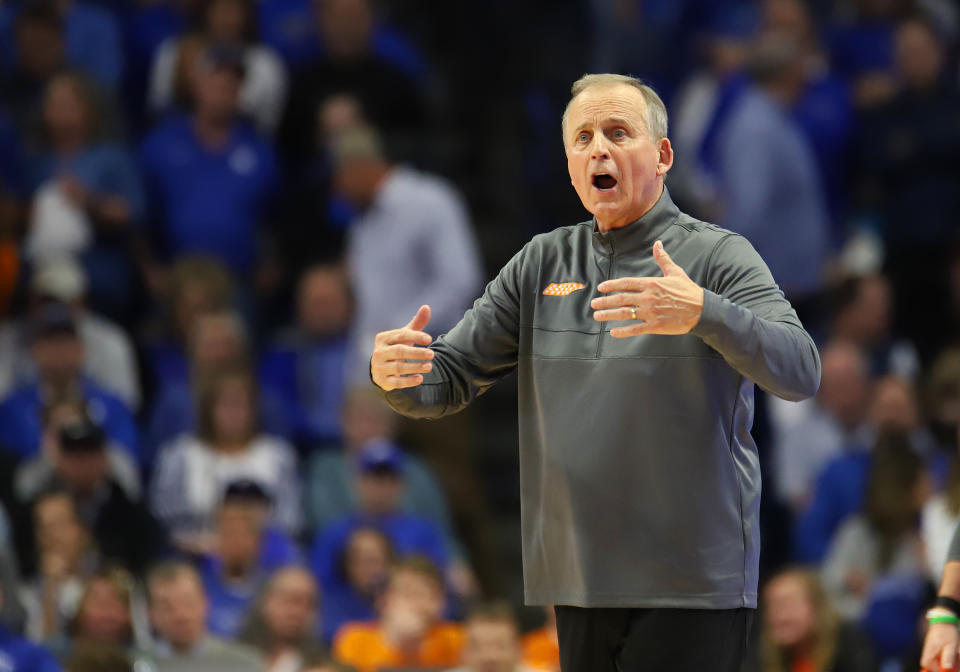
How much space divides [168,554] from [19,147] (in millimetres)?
2749

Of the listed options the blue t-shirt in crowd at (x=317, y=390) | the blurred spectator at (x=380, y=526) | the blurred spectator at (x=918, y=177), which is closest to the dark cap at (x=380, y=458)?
the blurred spectator at (x=380, y=526)

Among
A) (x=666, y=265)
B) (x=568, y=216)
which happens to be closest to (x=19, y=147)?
(x=568, y=216)

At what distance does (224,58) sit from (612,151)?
245 inches

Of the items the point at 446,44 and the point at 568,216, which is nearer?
the point at 568,216

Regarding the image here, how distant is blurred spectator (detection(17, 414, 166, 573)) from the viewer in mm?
7266

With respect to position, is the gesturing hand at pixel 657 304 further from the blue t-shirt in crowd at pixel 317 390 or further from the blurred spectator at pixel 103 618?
the blue t-shirt in crowd at pixel 317 390

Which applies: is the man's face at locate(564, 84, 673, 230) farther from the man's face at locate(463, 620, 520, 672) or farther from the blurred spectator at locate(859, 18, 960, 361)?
the blurred spectator at locate(859, 18, 960, 361)

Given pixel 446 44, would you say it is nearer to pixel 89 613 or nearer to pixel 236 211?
pixel 236 211

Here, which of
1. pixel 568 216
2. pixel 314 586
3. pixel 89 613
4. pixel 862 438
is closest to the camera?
pixel 89 613

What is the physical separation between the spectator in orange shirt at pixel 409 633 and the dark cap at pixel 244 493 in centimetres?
74

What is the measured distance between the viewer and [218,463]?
25.6 ft

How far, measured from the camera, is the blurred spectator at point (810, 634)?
6727mm

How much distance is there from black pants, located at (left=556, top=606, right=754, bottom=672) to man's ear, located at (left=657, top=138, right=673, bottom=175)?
88cm

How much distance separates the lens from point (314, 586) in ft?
23.1
